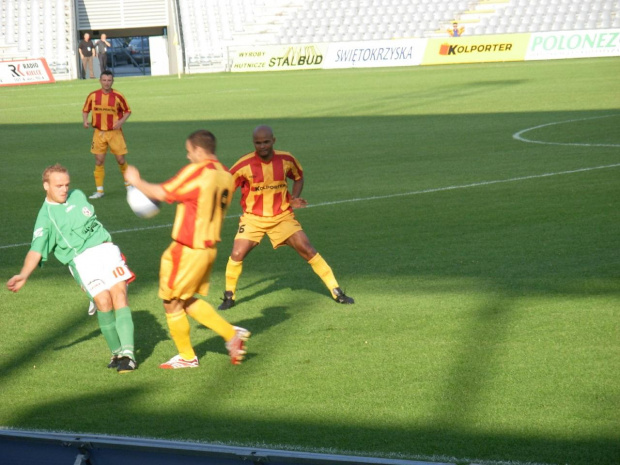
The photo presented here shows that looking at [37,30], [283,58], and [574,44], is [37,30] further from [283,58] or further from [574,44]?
[574,44]

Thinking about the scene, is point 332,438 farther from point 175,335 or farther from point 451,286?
point 451,286

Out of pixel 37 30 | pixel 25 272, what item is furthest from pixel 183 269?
pixel 37 30

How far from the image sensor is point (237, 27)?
186ft

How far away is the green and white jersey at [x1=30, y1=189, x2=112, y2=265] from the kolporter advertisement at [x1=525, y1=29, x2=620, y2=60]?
37891 millimetres

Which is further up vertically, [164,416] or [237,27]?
[164,416]

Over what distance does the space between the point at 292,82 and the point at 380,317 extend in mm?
31564

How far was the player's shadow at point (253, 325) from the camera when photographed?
7210 millimetres

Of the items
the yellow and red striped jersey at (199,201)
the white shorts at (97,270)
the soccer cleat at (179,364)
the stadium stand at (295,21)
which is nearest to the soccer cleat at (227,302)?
the soccer cleat at (179,364)

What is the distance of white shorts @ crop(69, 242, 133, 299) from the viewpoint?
6.66 m

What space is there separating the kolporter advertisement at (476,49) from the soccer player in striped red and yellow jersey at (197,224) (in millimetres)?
38559

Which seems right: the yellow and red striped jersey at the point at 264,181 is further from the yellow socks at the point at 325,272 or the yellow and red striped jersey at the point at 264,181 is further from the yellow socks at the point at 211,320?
the yellow socks at the point at 211,320

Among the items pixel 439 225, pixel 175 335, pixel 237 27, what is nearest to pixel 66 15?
pixel 237 27

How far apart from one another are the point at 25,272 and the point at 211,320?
1.28 m

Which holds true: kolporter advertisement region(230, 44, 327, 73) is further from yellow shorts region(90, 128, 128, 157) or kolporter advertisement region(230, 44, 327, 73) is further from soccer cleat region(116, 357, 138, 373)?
soccer cleat region(116, 357, 138, 373)
